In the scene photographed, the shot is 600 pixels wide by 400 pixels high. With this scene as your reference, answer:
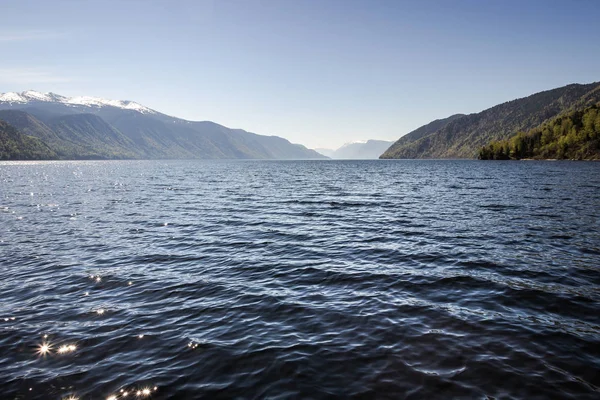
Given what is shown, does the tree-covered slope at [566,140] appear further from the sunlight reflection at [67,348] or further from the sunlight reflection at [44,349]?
the sunlight reflection at [44,349]

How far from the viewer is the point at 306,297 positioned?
47.8ft

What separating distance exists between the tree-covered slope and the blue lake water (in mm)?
178943

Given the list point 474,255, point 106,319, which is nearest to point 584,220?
point 474,255

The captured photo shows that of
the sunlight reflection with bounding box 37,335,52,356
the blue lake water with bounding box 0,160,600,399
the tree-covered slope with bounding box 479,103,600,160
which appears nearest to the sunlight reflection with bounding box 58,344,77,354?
the blue lake water with bounding box 0,160,600,399

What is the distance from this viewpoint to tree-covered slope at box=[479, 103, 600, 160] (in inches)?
6270

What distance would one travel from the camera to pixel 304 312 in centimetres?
1313

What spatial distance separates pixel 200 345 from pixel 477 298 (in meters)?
11.7

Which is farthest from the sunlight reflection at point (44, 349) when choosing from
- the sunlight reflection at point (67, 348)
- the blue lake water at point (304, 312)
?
the sunlight reflection at point (67, 348)

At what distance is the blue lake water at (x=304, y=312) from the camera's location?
353 inches

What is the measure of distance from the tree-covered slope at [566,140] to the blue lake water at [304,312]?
587ft

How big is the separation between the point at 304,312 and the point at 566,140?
211 metres

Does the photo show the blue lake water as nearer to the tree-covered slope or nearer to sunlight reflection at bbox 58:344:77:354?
sunlight reflection at bbox 58:344:77:354

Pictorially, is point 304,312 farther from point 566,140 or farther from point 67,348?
point 566,140

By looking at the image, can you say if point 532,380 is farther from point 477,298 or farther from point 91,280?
point 91,280
